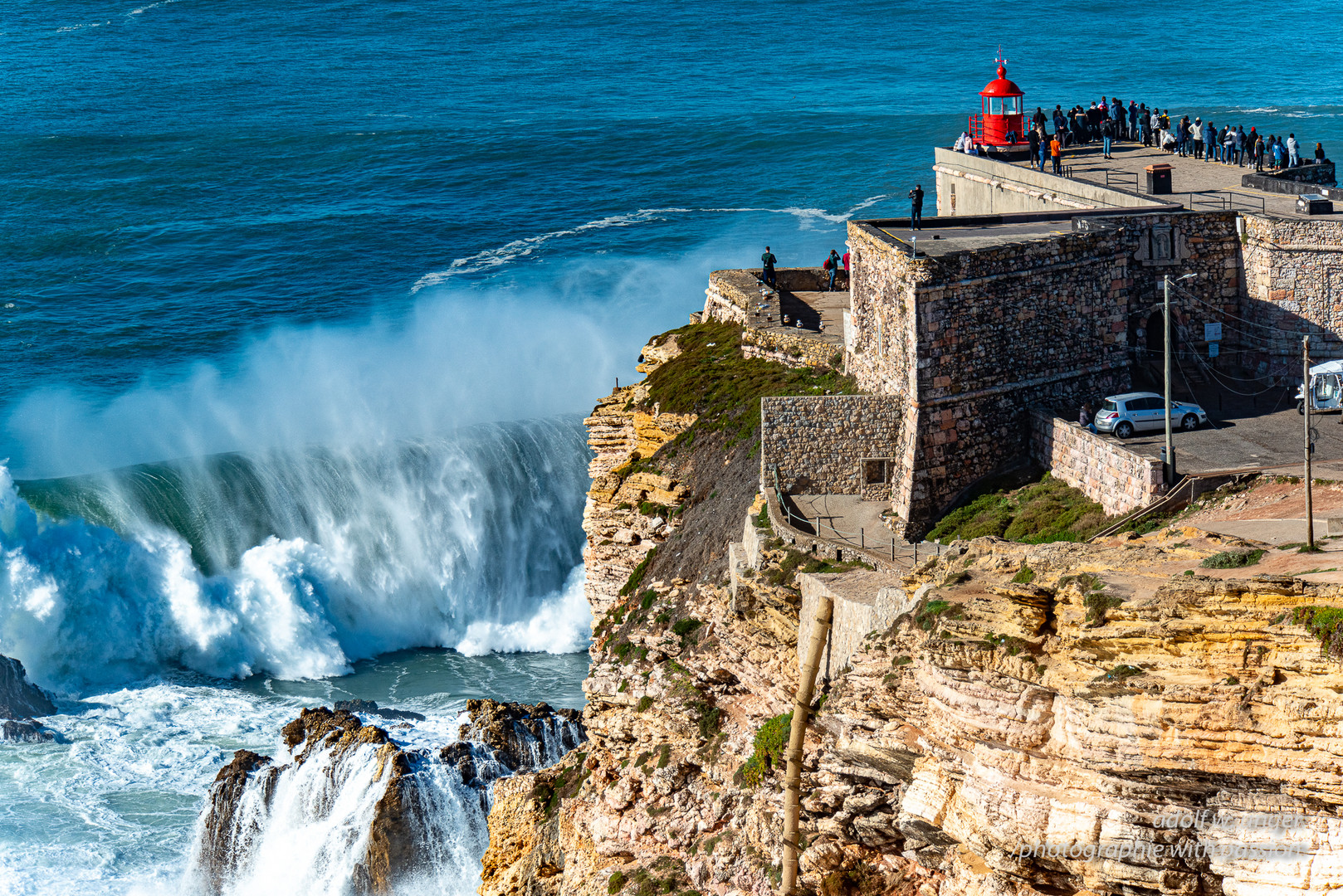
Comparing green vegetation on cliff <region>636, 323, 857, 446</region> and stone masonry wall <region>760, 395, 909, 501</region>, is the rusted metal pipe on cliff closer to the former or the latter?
stone masonry wall <region>760, 395, 909, 501</region>

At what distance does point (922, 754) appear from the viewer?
21750mm

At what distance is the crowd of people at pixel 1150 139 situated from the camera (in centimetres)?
4350

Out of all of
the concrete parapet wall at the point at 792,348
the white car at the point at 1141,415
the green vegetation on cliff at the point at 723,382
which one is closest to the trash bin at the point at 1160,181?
the white car at the point at 1141,415

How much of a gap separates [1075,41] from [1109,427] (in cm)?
9654

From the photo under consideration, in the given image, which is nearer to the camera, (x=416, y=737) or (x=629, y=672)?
(x=629, y=672)

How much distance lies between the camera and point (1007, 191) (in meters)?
41.9

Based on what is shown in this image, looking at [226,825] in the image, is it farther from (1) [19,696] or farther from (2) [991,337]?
(2) [991,337]

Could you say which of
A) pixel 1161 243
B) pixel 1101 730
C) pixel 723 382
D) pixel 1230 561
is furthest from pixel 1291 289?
pixel 1101 730

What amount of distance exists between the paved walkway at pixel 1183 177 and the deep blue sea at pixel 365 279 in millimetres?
23192

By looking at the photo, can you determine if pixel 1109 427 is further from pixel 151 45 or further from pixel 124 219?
pixel 151 45

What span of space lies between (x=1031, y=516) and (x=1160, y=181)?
1220 centimetres

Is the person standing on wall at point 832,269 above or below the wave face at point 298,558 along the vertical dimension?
above

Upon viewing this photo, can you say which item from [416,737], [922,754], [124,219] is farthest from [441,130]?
[922,754]

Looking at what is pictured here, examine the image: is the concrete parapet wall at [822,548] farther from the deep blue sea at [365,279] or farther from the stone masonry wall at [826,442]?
the deep blue sea at [365,279]
